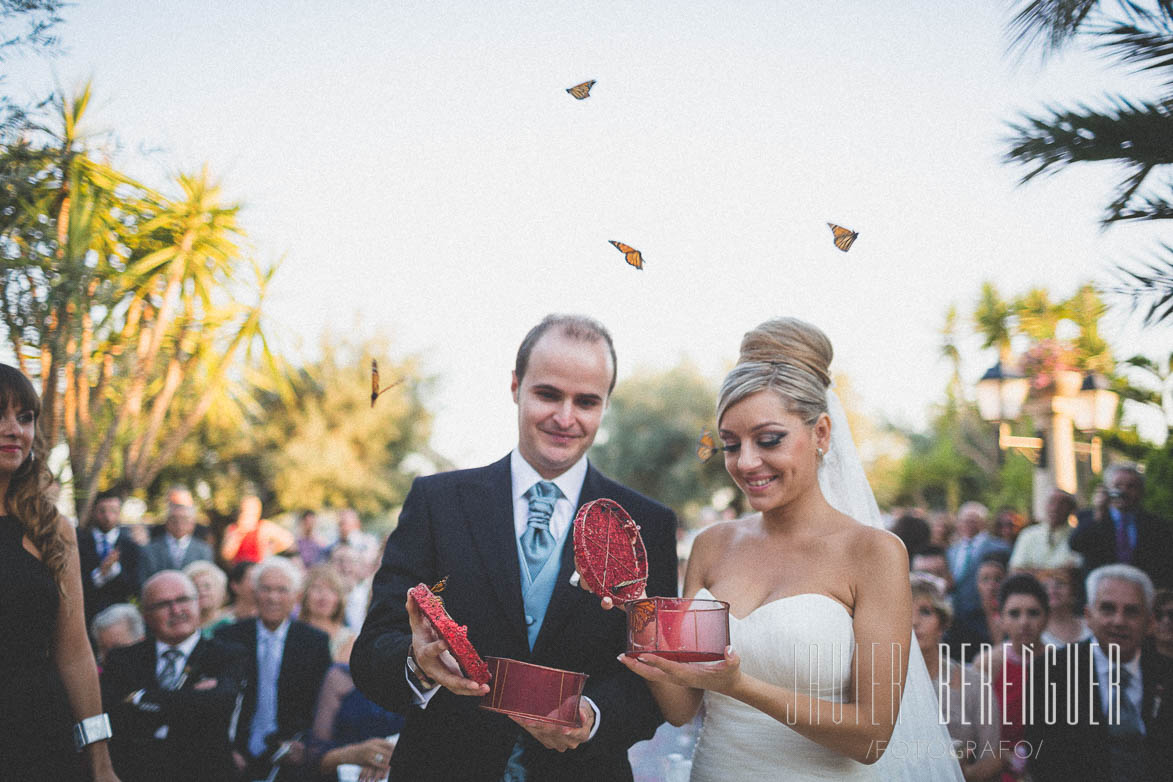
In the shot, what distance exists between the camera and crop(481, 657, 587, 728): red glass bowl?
229cm

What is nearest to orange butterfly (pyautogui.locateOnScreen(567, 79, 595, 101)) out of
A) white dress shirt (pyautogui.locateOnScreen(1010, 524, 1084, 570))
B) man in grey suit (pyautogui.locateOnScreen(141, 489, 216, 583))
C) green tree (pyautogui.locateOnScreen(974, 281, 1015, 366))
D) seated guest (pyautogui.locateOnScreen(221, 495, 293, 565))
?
white dress shirt (pyautogui.locateOnScreen(1010, 524, 1084, 570))

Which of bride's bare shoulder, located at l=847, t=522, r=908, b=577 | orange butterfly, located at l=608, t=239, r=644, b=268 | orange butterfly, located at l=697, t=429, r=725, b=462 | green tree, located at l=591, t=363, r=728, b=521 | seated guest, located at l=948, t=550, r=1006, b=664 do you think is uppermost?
green tree, located at l=591, t=363, r=728, b=521

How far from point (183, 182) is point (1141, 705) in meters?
10.3

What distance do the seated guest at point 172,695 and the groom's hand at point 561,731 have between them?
3.00m

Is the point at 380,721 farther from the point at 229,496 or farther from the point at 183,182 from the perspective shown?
the point at 229,496

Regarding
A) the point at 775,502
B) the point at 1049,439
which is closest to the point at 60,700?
the point at 775,502

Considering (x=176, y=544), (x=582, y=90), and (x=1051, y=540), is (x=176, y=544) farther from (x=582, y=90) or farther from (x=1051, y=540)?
(x=1051, y=540)

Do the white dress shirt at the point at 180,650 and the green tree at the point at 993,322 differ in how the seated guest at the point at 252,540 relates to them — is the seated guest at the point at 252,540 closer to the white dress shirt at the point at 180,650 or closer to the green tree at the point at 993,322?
the white dress shirt at the point at 180,650

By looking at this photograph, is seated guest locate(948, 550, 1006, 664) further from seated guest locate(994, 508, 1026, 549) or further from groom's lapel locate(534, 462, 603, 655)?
groom's lapel locate(534, 462, 603, 655)

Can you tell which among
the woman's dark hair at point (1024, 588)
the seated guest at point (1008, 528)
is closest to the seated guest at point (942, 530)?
the seated guest at point (1008, 528)

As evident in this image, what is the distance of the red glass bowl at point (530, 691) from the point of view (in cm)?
229

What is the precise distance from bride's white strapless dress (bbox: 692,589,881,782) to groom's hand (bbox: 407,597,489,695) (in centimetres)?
109

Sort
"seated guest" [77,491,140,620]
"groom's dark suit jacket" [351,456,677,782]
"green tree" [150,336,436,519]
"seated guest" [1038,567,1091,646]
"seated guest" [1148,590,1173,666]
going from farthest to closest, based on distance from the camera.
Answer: "green tree" [150,336,436,519] → "seated guest" [77,491,140,620] → "seated guest" [1038,567,1091,646] → "seated guest" [1148,590,1173,666] → "groom's dark suit jacket" [351,456,677,782]

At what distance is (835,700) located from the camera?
9.44ft
